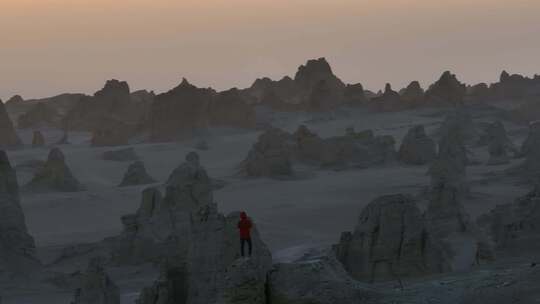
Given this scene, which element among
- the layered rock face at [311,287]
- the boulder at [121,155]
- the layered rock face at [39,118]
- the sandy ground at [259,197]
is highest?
the layered rock face at [39,118]

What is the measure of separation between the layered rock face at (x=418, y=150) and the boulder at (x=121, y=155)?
61.3 ft

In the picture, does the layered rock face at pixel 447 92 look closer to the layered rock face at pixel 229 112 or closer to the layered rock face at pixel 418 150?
the layered rock face at pixel 229 112

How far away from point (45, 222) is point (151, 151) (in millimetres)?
26058

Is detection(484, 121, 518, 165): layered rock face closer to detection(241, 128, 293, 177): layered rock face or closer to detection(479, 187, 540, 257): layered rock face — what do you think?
detection(241, 128, 293, 177): layered rock face

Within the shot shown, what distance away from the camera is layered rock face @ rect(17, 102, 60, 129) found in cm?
9322

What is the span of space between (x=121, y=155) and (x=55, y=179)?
1443 cm

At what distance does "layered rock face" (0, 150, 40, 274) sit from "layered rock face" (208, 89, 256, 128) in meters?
48.9

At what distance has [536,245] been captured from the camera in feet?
70.2

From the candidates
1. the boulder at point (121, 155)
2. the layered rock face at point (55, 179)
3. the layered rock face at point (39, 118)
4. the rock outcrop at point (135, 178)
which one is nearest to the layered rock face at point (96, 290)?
the layered rock face at point (55, 179)

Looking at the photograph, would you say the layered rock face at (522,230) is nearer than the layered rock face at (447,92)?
Yes

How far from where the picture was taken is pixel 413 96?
280 ft

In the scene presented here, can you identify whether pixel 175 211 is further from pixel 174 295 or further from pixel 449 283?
pixel 449 283

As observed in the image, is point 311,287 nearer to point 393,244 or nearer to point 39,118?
point 393,244

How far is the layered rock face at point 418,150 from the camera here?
173 ft
